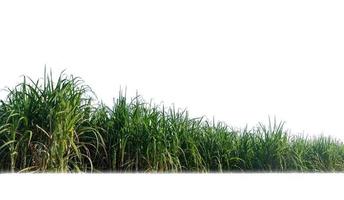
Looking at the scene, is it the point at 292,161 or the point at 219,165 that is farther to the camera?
the point at 292,161

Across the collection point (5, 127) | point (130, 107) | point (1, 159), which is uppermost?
point (130, 107)

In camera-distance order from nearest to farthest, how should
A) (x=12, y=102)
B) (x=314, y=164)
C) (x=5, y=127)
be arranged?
(x=5, y=127)
(x=12, y=102)
(x=314, y=164)

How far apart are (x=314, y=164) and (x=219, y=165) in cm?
351

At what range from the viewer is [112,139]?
5477 mm

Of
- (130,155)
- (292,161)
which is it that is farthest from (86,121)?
(292,161)

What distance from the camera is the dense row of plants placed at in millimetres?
4637

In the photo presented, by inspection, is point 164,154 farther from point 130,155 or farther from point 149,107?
point 149,107

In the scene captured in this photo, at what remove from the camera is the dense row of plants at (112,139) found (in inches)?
183
